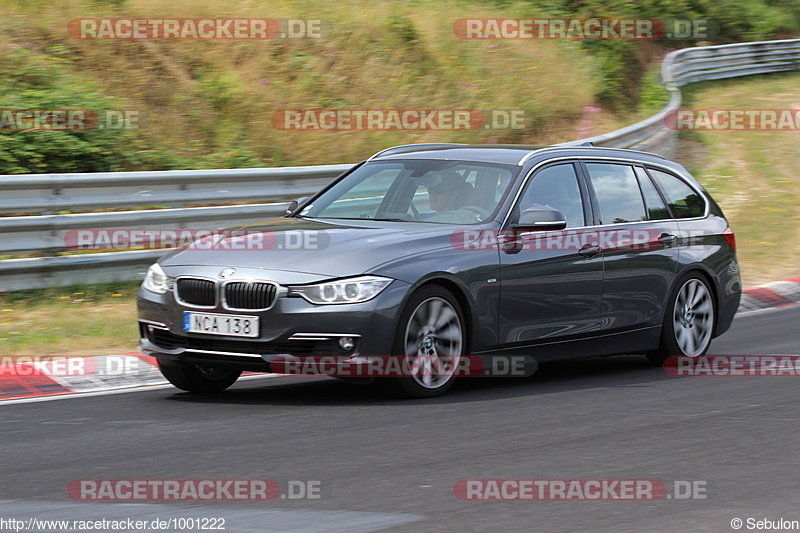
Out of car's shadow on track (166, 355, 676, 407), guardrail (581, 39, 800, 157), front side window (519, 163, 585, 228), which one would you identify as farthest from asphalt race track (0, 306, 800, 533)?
guardrail (581, 39, 800, 157)

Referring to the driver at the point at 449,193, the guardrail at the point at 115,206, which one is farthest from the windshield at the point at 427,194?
the guardrail at the point at 115,206

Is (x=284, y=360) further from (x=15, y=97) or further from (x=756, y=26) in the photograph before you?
(x=756, y=26)

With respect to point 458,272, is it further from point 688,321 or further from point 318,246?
point 688,321

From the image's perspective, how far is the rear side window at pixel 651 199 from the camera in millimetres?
9516

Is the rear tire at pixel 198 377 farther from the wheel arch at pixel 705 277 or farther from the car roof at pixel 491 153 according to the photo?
the wheel arch at pixel 705 277

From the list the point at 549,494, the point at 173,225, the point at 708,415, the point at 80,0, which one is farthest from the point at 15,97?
the point at 549,494

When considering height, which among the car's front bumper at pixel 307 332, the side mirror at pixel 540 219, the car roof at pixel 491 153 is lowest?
the car's front bumper at pixel 307 332

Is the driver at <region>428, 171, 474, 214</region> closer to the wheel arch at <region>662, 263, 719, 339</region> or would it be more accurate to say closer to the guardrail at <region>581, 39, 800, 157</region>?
the wheel arch at <region>662, 263, 719, 339</region>

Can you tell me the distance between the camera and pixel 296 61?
19594 mm

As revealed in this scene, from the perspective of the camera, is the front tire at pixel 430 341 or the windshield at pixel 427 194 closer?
the front tire at pixel 430 341

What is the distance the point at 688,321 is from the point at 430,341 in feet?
10.1

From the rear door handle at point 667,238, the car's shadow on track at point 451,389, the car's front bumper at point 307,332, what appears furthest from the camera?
the rear door handle at point 667,238

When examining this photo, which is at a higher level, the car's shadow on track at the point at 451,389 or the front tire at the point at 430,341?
the front tire at the point at 430,341

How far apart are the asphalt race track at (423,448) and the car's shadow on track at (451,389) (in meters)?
0.03
